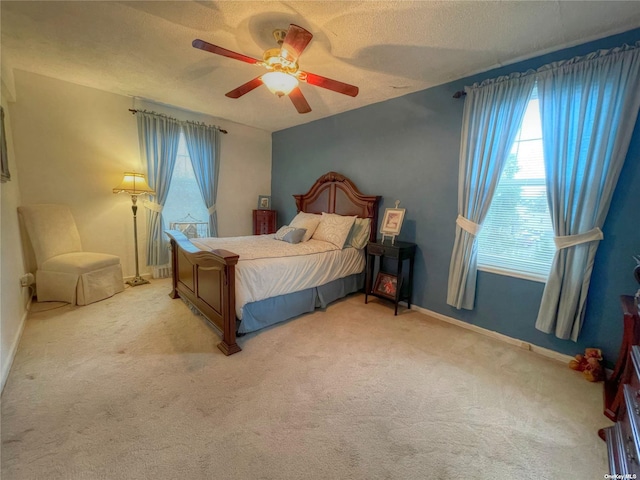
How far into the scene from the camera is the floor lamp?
3.45 m

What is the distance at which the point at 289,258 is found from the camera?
2.76 metres

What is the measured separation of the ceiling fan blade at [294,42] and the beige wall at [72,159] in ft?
8.62

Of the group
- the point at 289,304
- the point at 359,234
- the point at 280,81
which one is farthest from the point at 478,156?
the point at 289,304

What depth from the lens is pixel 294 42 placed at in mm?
1741

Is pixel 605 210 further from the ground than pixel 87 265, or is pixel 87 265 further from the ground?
pixel 605 210

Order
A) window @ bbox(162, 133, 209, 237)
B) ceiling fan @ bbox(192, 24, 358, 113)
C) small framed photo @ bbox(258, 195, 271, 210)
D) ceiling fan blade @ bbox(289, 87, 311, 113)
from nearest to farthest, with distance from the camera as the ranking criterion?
1. ceiling fan @ bbox(192, 24, 358, 113)
2. ceiling fan blade @ bbox(289, 87, 311, 113)
3. window @ bbox(162, 133, 209, 237)
4. small framed photo @ bbox(258, 195, 271, 210)

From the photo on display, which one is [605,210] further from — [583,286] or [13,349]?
[13,349]

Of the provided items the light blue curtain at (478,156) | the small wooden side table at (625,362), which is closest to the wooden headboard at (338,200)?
the light blue curtain at (478,156)

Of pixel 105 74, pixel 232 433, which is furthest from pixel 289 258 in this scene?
pixel 105 74

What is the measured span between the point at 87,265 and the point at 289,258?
230 centimetres

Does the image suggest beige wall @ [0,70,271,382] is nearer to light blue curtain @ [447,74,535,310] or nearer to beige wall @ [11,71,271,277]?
beige wall @ [11,71,271,277]

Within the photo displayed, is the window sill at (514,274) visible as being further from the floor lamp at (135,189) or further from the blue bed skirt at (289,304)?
the floor lamp at (135,189)

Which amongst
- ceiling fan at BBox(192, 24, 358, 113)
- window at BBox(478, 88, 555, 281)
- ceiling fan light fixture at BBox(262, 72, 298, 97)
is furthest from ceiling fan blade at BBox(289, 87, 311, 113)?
window at BBox(478, 88, 555, 281)

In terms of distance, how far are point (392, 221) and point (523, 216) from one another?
4.12 feet
